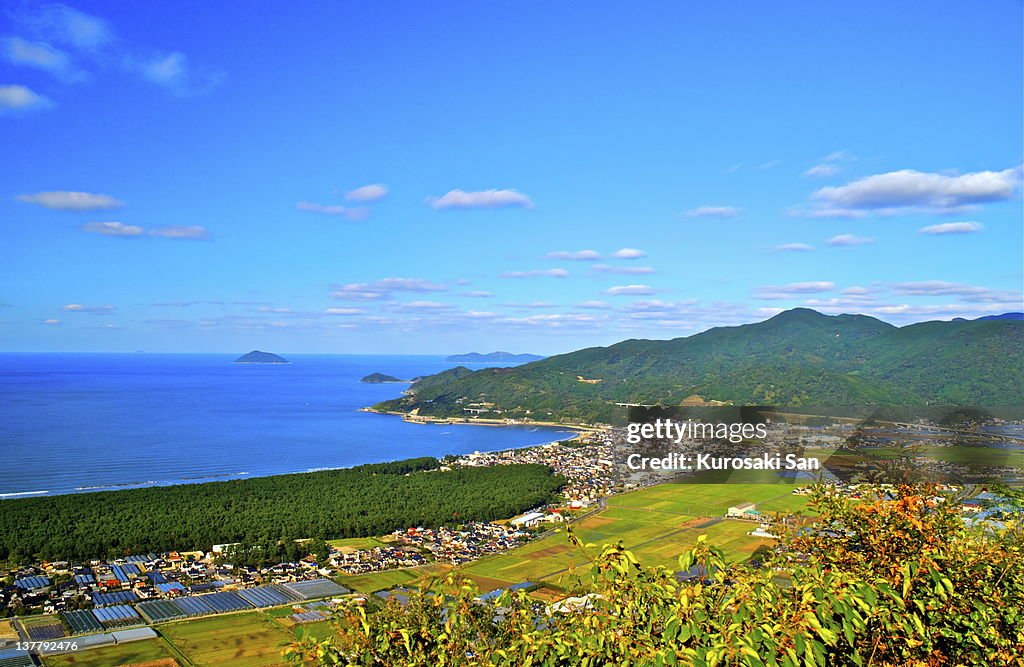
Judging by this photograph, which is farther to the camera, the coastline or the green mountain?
the coastline

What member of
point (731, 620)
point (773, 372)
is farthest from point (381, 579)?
point (773, 372)

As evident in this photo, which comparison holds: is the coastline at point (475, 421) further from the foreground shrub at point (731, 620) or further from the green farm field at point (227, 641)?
the foreground shrub at point (731, 620)

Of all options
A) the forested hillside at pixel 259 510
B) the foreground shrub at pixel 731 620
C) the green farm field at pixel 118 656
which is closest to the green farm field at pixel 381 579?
the forested hillside at pixel 259 510

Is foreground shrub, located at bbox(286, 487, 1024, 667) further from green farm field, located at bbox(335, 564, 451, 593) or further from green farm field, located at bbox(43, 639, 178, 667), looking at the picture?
green farm field, located at bbox(335, 564, 451, 593)

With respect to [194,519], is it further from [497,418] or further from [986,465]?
[497,418]

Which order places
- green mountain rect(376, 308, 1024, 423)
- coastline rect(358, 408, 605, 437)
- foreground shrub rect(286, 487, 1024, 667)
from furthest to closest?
1. coastline rect(358, 408, 605, 437)
2. green mountain rect(376, 308, 1024, 423)
3. foreground shrub rect(286, 487, 1024, 667)

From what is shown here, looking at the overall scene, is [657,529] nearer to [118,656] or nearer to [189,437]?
[118,656]

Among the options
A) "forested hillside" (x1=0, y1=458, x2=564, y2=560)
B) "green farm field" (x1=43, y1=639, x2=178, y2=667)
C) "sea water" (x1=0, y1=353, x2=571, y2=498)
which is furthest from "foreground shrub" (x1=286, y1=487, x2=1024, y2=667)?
"sea water" (x1=0, y1=353, x2=571, y2=498)

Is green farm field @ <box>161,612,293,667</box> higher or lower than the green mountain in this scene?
lower
